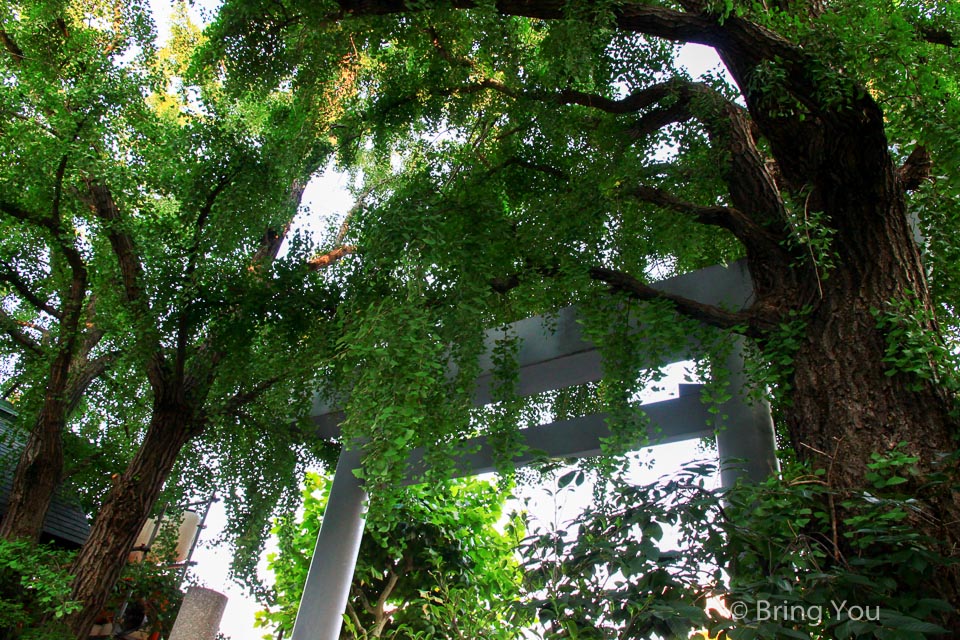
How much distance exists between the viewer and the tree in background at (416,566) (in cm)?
440

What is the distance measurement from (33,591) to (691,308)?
12.5ft

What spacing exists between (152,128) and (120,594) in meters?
3.10

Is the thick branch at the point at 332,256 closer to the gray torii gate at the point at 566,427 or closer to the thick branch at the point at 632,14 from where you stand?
the gray torii gate at the point at 566,427

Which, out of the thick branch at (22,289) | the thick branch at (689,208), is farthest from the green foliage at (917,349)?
the thick branch at (22,289)

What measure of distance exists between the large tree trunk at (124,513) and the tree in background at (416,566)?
852 mm

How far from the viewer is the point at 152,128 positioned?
416 centimetres

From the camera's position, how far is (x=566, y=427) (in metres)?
3.69

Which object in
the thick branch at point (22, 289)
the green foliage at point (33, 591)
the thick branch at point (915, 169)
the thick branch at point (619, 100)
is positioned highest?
the thick branch at point (619, 100)

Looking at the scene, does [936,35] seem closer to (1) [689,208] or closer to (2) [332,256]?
(1) [689,208]

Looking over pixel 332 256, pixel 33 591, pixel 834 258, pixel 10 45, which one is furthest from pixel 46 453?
pixel 834 258

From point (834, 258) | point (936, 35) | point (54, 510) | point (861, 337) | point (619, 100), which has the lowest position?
point (54, 510)

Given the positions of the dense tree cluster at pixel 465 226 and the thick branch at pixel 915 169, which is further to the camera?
the thick branch at pixel 915 169

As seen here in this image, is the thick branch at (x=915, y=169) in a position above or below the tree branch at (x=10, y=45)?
below

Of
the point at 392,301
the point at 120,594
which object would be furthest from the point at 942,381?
the point at 120,594
